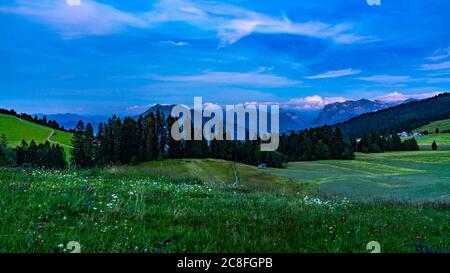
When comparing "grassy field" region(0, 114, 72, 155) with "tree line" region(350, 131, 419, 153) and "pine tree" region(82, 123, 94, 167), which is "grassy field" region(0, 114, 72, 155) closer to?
"pine tree" region(82, 123, 94, 167)

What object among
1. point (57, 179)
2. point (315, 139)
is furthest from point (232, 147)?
point (57, 179)

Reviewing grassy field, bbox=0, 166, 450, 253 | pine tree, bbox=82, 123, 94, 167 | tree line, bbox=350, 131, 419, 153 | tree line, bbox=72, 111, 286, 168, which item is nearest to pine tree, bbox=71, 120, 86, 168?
tree line, bbox=72, 111, 286, 168

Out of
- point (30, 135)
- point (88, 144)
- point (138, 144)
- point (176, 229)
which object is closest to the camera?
point (176, 229)

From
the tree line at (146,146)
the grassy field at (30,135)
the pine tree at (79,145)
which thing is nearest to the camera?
the pine tree at (79,145)

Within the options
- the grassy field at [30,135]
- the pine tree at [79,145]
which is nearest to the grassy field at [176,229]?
the pine tree at [79,145]

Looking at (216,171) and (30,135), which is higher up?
(30,135)

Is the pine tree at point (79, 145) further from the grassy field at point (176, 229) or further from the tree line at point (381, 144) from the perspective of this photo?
the tree line at point (381, 144)

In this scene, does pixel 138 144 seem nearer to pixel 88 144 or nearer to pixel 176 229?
pixel 88 144

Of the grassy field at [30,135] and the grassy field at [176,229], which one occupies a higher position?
the grassy field at [30,135]

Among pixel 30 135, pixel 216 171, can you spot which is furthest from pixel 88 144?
pixel 30 135

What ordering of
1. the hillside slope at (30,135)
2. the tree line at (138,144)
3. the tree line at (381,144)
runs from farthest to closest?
the tree line at (381,144)
the hillside slope at (30,135)
the tree line at (138,144)

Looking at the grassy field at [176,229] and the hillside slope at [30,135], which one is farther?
the hillside slope at [30,135]

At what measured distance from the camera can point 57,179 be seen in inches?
571
